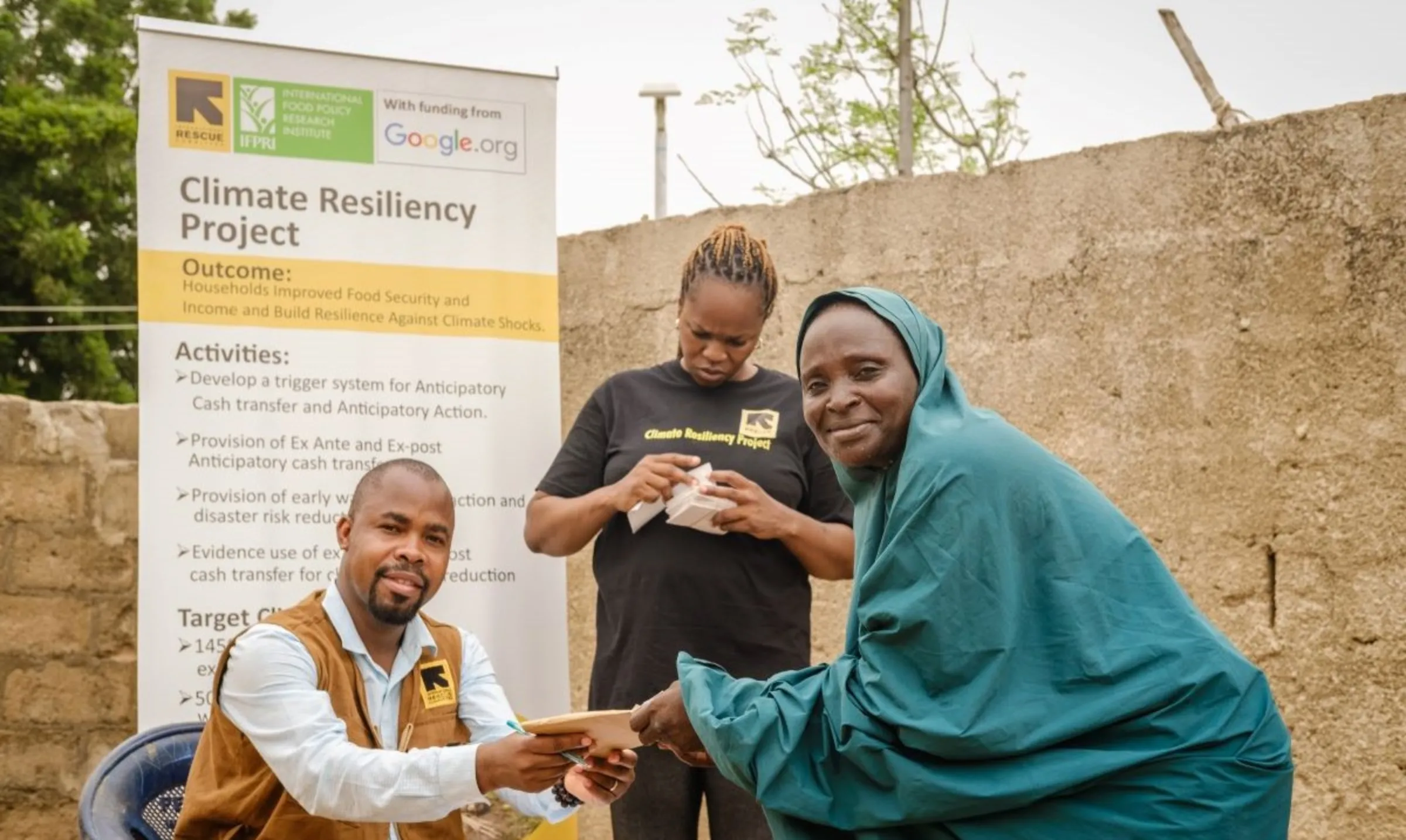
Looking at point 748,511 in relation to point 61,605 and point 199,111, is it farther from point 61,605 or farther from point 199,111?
point 61,605

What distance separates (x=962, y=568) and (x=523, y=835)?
2980mm

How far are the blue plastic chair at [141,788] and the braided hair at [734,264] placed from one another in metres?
1.57

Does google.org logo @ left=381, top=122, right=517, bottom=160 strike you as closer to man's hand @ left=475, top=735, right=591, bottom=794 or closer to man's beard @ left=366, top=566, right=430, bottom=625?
man's beard @ left=366, top=566, right=430, bottom=625

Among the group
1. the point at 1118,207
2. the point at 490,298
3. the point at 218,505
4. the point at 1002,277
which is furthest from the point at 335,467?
the point at 1118,207

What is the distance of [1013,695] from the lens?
94.8 inches

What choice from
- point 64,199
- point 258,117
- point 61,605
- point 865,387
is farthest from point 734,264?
point 64,199

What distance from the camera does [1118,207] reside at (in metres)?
4.55

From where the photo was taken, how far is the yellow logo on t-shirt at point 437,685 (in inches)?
127

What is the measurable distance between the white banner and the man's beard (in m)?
1.61

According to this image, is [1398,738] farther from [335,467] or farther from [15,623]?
[15,623]

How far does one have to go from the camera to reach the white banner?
14.9 ft

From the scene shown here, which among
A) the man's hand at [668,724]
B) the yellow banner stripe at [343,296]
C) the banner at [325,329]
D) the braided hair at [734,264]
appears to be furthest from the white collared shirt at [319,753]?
the yellow banner stripe at [343,296]

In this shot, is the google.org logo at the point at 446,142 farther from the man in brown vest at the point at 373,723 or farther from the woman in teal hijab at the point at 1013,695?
the woman in teal hijab at the point at 1013,695

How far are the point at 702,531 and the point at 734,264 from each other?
66cm
